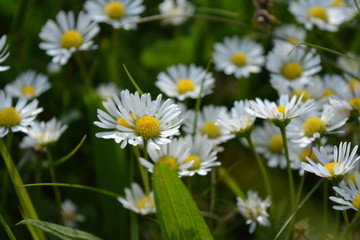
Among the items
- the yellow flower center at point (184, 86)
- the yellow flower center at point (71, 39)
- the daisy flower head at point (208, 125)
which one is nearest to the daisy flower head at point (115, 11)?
the yellow flower center at point (71, 39)

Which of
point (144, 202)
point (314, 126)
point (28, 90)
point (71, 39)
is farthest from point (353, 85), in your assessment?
point (28, 90)

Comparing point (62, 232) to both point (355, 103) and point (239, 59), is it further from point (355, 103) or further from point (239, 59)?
point (239, 59)

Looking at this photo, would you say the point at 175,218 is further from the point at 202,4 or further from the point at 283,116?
the point at 202,4

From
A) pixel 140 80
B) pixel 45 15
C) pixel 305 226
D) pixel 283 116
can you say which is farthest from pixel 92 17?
pixel 305 226

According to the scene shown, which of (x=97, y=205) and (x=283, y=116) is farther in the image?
(x=97, y=205)

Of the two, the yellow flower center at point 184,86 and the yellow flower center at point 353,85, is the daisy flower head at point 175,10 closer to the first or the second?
the yellow flower center at point 184,86

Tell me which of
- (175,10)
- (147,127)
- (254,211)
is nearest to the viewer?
(147,127)
